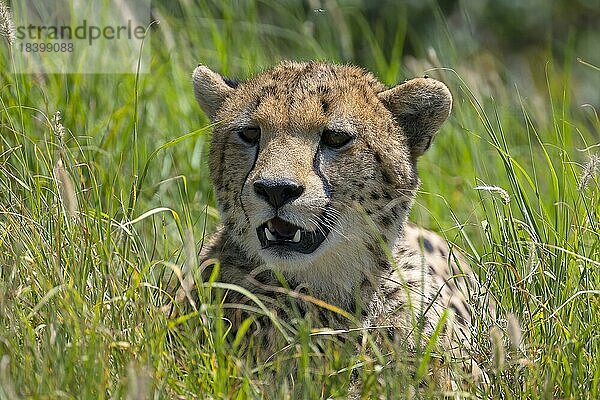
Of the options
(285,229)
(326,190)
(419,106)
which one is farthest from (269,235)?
(419,106)

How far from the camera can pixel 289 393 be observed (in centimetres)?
315

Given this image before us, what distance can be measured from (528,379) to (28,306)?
4.65 ft

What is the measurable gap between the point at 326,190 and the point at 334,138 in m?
0.20

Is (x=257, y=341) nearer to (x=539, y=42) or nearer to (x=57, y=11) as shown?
(x=57, y=11)

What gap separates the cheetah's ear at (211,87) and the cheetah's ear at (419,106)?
574 millimetres

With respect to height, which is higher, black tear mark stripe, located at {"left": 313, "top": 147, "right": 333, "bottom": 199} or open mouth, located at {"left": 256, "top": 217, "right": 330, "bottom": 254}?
black tear mark stripe, located at {"left": 313, "top": 147, "right": 333, "bottom": 199}

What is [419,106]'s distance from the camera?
3.92m

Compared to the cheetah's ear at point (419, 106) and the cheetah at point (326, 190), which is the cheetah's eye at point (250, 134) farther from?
the cheetah's ear at point (419, 106)

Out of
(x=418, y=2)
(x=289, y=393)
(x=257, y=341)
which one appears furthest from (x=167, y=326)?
(x=418, y=2)

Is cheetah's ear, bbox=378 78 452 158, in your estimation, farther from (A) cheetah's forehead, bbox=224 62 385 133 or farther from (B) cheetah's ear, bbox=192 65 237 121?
(B) cheetah's ear, bbox=192 65 237 121

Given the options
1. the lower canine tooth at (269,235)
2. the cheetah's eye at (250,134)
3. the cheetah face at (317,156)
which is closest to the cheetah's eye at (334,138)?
the cheetah face at (317,156)

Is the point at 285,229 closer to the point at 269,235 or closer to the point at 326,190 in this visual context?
the point at 269,235

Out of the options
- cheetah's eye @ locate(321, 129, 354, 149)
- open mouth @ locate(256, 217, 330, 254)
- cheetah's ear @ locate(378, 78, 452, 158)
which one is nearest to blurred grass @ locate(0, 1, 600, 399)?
cheetah's ear @ locate(378, 78, 452, 158)

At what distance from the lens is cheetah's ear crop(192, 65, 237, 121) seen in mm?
4090
